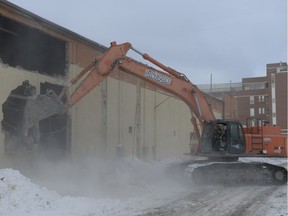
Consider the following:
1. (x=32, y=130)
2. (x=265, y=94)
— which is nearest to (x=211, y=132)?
(x=32, y=130)

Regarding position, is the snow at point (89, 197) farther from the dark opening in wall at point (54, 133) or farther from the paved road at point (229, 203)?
the dark opening in wall at point (54, 133)

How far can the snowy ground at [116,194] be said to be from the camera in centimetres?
1072

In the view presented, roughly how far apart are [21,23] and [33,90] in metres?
2.54

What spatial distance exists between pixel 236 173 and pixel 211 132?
184cm

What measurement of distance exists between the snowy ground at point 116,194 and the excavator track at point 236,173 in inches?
16.4

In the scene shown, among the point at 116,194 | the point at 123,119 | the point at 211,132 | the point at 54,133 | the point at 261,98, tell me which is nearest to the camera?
the point at 116,194

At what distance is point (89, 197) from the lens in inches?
496

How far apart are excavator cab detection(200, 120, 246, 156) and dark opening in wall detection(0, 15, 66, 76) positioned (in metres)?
6.65

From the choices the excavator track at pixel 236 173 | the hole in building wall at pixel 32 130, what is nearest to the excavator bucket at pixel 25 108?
the hole in building wall at pixel 32 130

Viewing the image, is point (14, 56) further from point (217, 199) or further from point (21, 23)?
point (217, 199)

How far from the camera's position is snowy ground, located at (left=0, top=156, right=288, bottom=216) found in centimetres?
1072

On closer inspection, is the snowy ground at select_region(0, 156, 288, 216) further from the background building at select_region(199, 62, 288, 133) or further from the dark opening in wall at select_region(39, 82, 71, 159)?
the background building at select_region(199, 62, 288, 133)

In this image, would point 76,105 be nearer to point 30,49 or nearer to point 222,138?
point 30,49

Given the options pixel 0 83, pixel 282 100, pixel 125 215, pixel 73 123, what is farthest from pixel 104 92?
pixel 282 100
